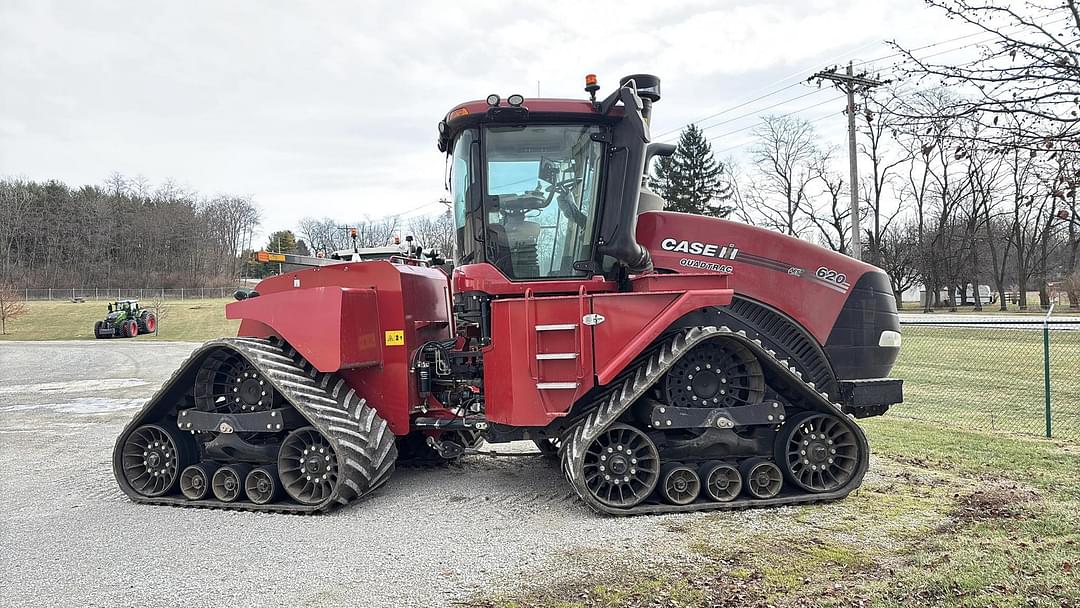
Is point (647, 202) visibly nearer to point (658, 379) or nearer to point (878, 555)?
point (658, 379)

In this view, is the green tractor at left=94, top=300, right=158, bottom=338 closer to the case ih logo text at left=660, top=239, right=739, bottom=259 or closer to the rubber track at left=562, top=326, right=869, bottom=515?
the rubber track at left=562, top=326, right=869, bottom=515

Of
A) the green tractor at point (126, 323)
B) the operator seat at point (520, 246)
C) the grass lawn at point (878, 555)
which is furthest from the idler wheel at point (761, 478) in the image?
the green tractor at point (126, 323)

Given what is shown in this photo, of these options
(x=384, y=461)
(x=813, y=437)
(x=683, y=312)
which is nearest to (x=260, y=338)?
(x=384, y=461)

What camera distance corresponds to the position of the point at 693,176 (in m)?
55.8

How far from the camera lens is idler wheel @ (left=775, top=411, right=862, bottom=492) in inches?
220

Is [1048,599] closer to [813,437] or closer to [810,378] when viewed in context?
[813,437]

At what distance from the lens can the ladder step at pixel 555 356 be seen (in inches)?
216

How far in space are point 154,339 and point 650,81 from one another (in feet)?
120

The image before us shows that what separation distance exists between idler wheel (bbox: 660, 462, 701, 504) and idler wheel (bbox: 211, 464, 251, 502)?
Answer: 322 centimetres

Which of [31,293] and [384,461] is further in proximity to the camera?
[31,293]

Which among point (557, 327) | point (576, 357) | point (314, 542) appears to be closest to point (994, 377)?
point (576, 357)

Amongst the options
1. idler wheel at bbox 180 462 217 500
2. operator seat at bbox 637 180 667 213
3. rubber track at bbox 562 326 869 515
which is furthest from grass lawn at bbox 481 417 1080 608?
idler wheel at bbox 180 462 217 500

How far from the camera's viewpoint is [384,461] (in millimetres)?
6027

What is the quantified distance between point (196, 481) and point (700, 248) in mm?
4375
